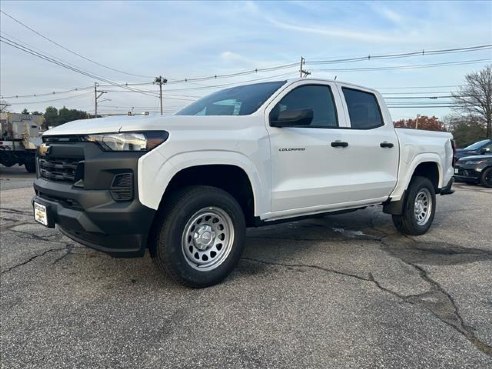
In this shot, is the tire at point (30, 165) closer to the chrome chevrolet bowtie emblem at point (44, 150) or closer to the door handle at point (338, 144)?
the chrome chevrolet bowtie emblem at point (44, 150)

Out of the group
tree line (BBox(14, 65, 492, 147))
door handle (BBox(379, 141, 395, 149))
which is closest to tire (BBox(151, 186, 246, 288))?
door handle (BBox(379, 141, 395, 149))

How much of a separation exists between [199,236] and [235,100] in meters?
1.62

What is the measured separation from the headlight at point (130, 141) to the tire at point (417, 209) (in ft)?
12.6

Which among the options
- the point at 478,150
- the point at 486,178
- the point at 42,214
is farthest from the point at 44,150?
the point at 478,150

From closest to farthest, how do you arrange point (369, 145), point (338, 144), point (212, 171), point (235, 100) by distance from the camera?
point (212, 171), point (235, 100), point (338, 144), point (369, 145)

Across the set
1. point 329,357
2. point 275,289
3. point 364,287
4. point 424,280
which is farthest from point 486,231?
point 329,357

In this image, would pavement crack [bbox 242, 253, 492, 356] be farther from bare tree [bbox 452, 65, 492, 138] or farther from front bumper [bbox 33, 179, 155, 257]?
bare tree [bbox 452, 65, 492, 138]

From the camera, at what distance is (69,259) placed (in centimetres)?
473

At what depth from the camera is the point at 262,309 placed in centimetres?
347

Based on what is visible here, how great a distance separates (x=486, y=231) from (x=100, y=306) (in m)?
5.69

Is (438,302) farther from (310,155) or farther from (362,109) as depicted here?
(362,109)

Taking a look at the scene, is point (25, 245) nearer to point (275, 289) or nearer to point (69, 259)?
point (69, 259)

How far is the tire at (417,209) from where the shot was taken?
595cm

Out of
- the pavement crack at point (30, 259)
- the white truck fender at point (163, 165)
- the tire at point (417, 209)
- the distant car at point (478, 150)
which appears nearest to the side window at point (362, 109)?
the tire at point (417, 209)
